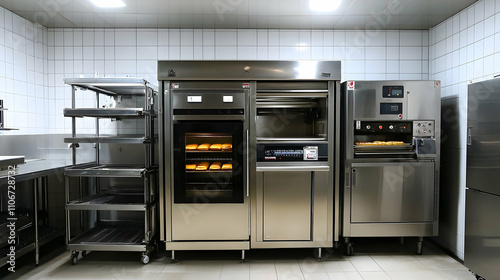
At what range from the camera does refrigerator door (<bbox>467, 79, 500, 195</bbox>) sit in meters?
2.10

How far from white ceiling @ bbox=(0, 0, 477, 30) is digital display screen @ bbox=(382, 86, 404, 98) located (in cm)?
84

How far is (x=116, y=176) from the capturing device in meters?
2.59

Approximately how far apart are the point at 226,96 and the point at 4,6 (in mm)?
2473

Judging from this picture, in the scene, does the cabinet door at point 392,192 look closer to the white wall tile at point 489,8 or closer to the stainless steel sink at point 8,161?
the white wall tile at point 489,8

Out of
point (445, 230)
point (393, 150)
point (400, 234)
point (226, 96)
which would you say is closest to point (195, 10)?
point (226, 96)

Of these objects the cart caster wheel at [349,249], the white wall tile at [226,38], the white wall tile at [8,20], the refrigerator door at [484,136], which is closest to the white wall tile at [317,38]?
A: the white wall tile at [226,38]

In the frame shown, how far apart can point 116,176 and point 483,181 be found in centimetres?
315

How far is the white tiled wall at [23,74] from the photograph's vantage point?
9.37 feet

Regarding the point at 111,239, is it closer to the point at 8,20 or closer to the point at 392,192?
the point at 8,20

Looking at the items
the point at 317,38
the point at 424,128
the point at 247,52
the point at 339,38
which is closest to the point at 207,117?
the point at 247,52

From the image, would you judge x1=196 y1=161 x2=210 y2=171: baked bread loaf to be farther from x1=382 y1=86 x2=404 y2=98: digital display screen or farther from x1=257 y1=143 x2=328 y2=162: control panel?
x1=382 y1=86 x2=404 y2=98: digital display screen

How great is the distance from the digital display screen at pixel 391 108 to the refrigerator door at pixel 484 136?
1.84 feet

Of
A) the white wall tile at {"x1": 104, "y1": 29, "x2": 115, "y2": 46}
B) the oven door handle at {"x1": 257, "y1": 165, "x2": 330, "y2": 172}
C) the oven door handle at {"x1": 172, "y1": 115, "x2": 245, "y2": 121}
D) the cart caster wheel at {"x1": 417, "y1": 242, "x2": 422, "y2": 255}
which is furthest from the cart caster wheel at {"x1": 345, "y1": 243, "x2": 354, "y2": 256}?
the white wall tile at {"x1": 104, "y1": 29, "x2": 115, "y2": 46}

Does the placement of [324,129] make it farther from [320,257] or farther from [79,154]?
[79,154]
